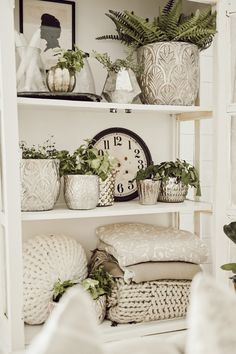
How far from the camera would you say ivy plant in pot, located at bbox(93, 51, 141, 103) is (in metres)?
1.76

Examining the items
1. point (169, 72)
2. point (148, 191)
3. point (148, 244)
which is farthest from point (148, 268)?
point (169, 72)

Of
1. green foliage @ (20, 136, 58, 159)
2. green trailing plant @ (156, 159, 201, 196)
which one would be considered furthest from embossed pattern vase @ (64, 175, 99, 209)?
green trailing plant @ (156, 159, 201, 196)

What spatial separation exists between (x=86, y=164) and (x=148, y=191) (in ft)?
→ 0.95

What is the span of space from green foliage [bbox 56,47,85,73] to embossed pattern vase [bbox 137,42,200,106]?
1.03 feet

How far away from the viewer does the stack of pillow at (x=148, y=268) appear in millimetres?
1710

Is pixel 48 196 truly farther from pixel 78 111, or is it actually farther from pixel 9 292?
pixel 78 111

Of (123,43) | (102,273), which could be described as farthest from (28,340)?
(123,43)

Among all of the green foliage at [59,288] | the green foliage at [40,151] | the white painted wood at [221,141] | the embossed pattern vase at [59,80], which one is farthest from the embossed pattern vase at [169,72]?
the green foliage at [59,288]

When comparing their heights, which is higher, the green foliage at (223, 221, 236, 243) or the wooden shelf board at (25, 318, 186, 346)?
the green foliage at (223, 221, 236, 243)

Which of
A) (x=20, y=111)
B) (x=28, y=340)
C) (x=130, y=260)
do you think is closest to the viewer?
(x=28, y=340)

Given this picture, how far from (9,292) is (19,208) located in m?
0.30

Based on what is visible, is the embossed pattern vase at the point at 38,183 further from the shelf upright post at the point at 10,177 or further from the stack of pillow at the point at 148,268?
the stack of pillow at the point at 148,268

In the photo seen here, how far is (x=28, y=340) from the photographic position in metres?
1.61

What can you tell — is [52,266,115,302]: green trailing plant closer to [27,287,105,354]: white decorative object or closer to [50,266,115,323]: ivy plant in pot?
[50,266,115,323]: ivy plant in pot
